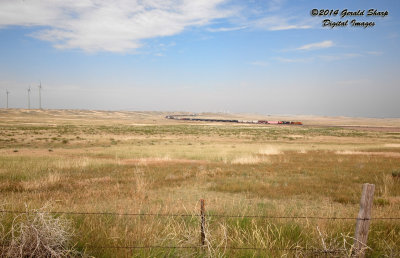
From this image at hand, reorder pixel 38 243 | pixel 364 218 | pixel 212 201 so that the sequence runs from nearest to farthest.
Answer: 1. pixel 38 243
2. pixel 364 218
3. pixel 212 201

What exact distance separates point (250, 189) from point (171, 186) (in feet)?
13.0

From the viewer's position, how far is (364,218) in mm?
4449

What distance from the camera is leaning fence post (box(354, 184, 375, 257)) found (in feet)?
14.3

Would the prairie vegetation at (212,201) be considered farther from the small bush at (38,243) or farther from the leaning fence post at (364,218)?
the small bush at (38,243)

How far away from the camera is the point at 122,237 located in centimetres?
523

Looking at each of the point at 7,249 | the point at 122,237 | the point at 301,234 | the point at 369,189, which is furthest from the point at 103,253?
the point at 369,189

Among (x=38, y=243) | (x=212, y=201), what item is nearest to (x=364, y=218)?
(x=38, y=243)

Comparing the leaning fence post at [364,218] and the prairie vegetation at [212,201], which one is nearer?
the leaning fence post at [364,218]

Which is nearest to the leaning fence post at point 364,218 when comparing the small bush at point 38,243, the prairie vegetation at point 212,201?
the prairie vegetation at point 212,201

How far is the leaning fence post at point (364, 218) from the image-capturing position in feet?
14.3

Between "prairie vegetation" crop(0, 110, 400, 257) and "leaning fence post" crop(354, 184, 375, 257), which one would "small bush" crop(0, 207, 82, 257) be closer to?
"prairie vegetation" crop(0, 110, 400, 257)

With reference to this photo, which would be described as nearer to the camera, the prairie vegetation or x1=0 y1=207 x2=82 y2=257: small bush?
x1=0 y1=207 x2=82 y2=257: small bush

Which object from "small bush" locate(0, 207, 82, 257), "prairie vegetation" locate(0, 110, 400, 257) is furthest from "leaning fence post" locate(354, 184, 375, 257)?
"small bush" locate(0, 207, 82, 257)

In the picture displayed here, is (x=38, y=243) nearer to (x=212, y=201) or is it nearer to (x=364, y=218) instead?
(x=364, y=218)
